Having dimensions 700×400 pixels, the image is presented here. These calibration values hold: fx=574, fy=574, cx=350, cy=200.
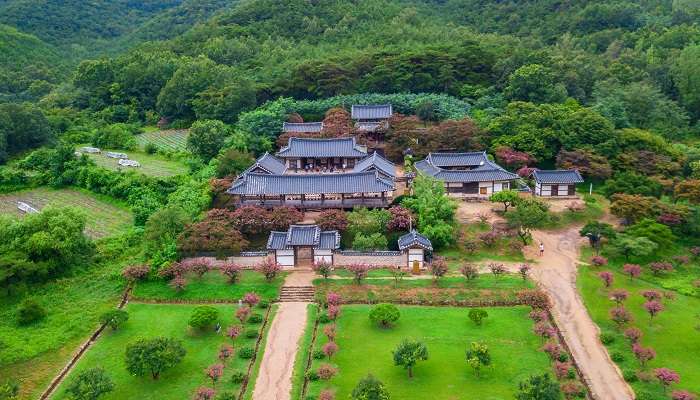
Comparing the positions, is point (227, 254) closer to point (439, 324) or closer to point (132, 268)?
point (132, 268)

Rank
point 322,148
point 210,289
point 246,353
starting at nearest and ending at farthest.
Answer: point 246,353
point 210,289
point 322,148

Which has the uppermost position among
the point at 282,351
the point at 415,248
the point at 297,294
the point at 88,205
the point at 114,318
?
the point at 415,248

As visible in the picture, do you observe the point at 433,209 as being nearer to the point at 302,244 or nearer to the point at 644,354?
the point at 302,244

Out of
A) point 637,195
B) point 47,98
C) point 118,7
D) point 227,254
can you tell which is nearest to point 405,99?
point 637,195

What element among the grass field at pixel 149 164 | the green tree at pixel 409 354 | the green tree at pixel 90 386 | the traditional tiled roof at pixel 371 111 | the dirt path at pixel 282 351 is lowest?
the dirt path at pixel 282 351

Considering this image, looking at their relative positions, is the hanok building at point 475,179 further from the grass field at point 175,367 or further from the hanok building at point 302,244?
the grass field at point 175,367

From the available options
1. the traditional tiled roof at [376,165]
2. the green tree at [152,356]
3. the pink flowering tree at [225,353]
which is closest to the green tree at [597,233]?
the traditional tiled roof at [376,165]

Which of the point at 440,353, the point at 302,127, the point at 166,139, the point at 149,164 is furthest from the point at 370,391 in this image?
the point at 166,139
